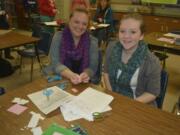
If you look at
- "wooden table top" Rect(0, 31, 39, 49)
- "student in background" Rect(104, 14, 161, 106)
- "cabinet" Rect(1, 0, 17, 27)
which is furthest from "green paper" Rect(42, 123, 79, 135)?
"cabinet" Rect(1, 0, 17, 27)

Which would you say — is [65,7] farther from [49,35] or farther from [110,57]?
[110,57]

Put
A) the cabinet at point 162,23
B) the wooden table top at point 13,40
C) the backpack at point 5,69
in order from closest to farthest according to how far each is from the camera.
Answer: the wooden table top at point 13,40 → the backpack at point 5,69 → the cabinet at point 162,23

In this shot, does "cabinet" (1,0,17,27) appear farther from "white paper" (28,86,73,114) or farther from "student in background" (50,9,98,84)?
"white paper" (28,86,73,114)

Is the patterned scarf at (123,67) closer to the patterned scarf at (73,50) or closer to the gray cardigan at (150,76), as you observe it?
the gray cardigan at (150,76)

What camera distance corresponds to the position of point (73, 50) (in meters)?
2.20

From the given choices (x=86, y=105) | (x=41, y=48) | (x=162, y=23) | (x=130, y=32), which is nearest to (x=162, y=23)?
(x=162, y=23)

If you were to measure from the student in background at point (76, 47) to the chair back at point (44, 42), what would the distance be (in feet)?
4.40

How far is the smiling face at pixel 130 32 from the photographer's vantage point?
1.72m

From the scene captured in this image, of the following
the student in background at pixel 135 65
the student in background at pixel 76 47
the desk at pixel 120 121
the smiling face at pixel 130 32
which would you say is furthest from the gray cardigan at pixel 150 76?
the student in background at pixel 76 47

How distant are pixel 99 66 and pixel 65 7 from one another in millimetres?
5410

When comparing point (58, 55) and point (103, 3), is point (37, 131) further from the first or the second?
point (103, 3)

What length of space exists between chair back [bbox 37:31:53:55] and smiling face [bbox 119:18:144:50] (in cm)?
191

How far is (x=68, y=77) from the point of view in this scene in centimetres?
182

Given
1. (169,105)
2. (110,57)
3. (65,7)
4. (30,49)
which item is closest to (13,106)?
(110,57)
